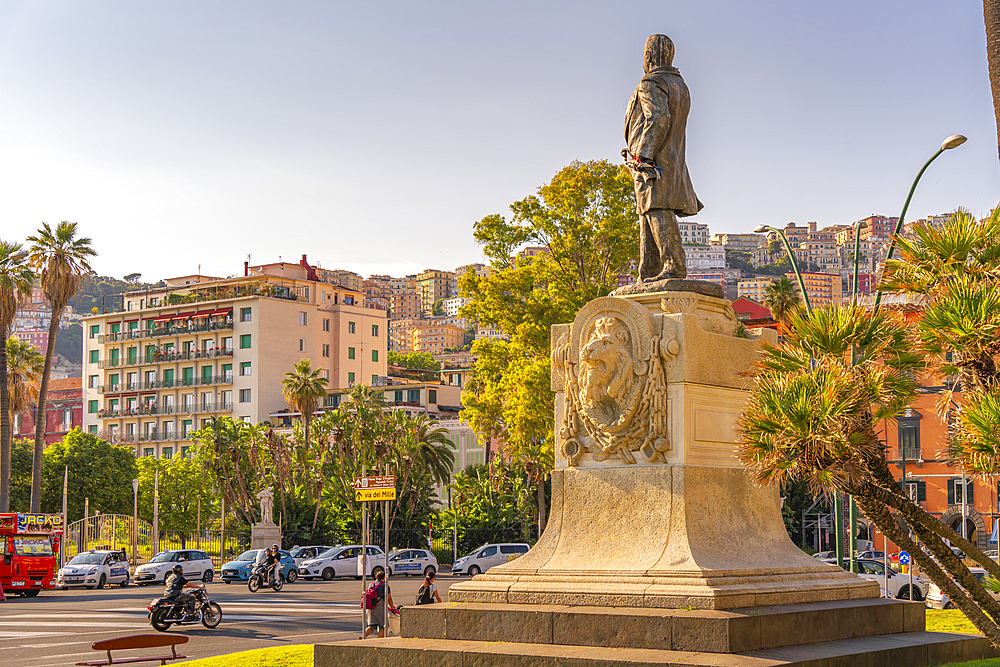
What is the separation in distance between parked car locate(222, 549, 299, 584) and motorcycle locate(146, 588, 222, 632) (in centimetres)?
2038

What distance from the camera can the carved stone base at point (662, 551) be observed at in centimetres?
923

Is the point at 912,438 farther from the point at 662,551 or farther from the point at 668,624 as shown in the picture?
the point at 668,624

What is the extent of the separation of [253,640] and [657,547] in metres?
11.9

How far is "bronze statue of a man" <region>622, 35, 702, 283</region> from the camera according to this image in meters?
11.0

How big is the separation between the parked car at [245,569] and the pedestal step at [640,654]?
34410 mm

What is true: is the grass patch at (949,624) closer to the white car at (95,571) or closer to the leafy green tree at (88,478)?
the white car at (95,571)

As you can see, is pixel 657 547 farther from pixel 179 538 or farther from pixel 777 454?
pixel 179 538

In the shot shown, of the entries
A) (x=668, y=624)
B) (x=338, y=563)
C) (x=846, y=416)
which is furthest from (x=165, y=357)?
(x=846, y=416)

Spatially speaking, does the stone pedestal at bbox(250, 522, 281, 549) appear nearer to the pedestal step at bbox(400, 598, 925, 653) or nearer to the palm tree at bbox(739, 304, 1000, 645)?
the pedestal step at bbox(400, 598, 925, 653)

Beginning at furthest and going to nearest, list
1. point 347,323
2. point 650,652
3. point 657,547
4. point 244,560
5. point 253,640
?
point 347,323 < point 244,560 < point 253,640 < point 657,547 < point 650,652

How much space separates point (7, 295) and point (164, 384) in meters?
47.1

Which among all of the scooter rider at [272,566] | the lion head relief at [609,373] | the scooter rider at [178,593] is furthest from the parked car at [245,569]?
the lion head relief at [609,373]

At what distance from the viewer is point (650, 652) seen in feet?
27.5

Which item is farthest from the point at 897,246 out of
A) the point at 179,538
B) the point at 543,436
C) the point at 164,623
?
the point at 179,538
